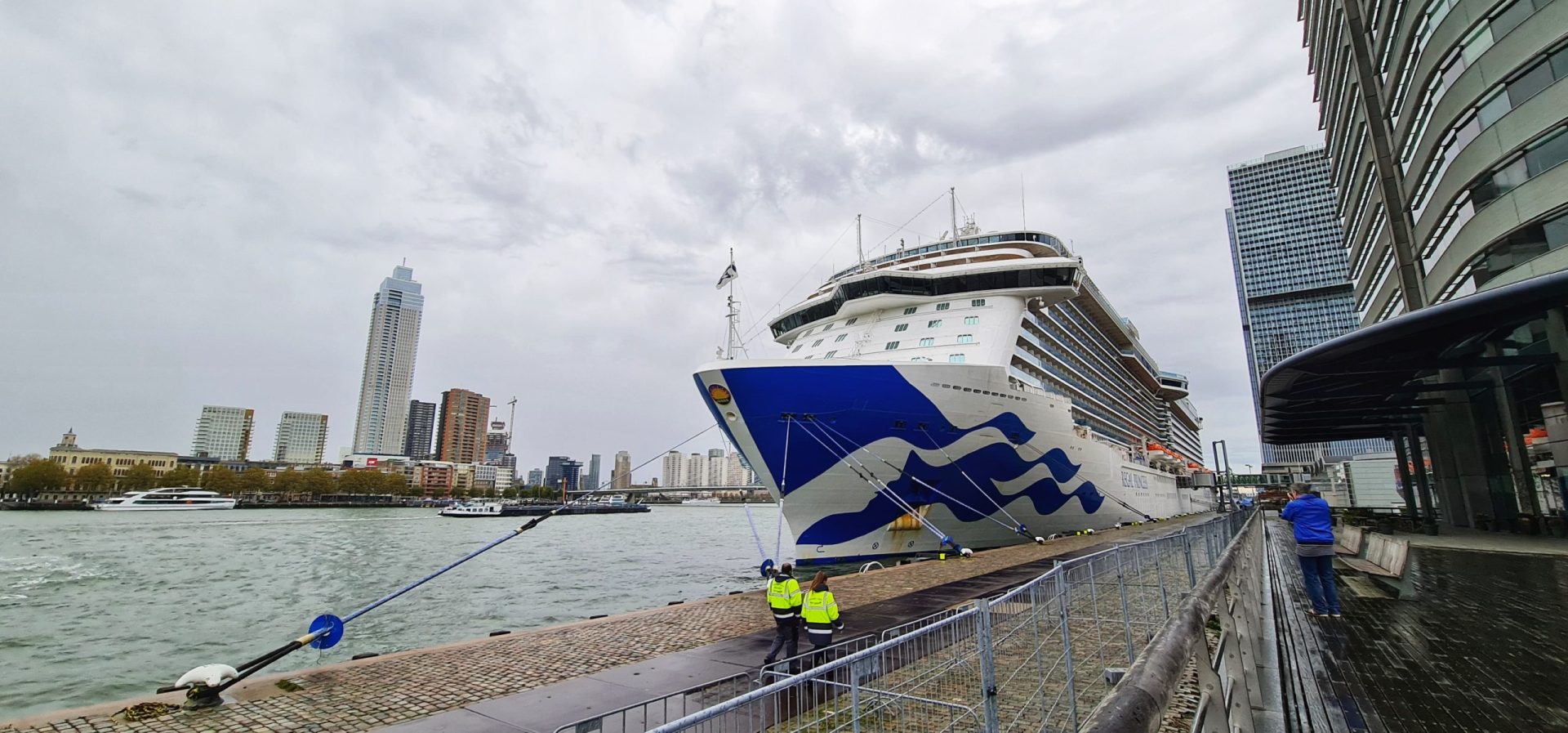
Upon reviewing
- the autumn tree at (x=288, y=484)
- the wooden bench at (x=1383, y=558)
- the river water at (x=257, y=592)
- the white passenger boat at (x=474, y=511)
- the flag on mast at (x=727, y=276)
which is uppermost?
the flag on mast at (x=727, y=276)

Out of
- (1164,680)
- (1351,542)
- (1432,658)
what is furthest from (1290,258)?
(1164,680)

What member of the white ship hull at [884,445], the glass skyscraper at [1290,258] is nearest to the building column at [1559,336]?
the white ship hull at [884,445]

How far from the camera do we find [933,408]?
56.2ft

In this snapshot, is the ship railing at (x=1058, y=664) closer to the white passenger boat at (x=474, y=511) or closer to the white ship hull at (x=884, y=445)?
the white ship hull at (x=884, y=445)

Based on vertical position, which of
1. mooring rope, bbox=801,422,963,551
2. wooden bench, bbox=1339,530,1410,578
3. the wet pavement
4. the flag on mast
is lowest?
the wet pavement

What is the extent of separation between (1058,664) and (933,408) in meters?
12.5

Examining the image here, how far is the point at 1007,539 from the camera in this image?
21938mm

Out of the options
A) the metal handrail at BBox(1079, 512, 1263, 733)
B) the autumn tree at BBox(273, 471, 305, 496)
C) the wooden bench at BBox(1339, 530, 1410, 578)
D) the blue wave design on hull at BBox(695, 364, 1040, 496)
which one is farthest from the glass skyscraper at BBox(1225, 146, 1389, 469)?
the autumn tree at BBox(273, 471, 305, 496)

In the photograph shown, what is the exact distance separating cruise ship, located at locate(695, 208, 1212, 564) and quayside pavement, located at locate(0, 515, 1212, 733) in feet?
16.9

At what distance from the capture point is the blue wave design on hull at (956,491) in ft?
57.4

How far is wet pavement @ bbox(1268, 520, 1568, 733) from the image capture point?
4.23m

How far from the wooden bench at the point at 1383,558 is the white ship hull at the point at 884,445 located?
792 cm

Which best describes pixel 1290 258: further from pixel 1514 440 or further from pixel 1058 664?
pixel 1058 664

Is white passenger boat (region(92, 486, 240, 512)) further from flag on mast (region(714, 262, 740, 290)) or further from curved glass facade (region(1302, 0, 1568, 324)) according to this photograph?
curved glass facade (region(1302, 0, 1568, 324))
